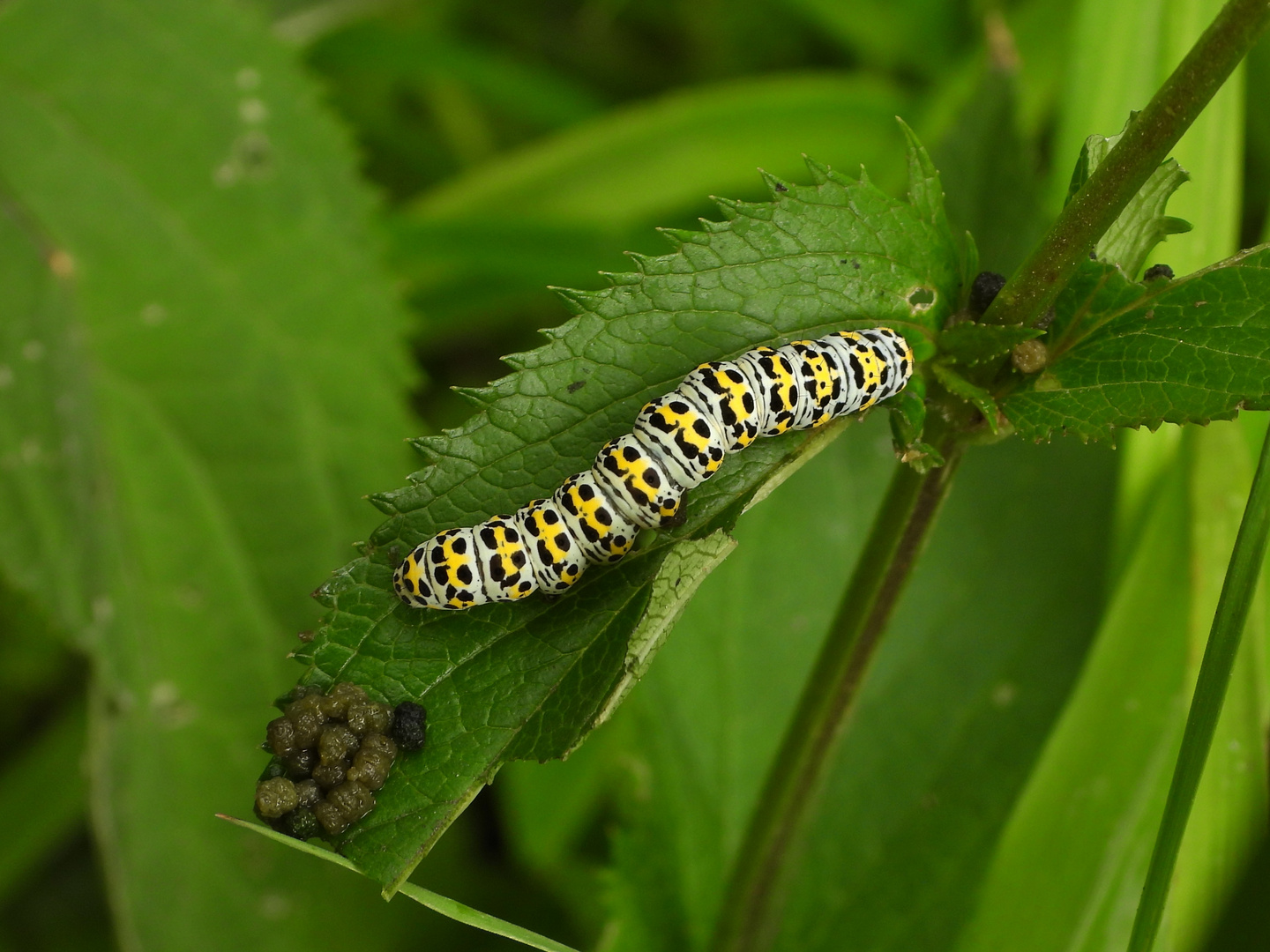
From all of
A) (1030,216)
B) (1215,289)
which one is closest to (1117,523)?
(1030,216)

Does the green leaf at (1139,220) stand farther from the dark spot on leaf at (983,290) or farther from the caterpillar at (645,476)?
the caterpillar at (645,476)

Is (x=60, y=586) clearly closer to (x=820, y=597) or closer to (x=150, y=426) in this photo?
(x=150, y=426)

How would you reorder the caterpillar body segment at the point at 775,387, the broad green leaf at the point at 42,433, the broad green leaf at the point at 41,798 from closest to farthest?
the caterpillar body segment at the point at 775,387 → the broad green leaf at the point at 42,433 → the broad green leaf at the point at 41,798

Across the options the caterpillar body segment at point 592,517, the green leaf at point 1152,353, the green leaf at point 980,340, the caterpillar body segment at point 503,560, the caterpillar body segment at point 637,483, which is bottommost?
the caterpillar body segment at point 503,560

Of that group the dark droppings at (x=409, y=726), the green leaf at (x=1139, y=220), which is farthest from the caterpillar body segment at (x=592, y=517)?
the green leaf at (x=1139, y=220)

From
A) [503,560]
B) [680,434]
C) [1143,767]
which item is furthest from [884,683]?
[503,560]

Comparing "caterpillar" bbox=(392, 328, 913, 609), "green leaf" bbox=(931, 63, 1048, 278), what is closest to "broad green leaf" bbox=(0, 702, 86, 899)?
"caterpillar" bbox=(392, 328, 913, 609)
